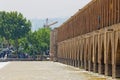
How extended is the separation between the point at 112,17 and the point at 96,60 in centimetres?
968

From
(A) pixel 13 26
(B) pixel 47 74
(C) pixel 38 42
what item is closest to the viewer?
(B) pixel 47 74

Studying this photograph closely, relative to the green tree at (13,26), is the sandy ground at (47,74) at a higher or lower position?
lower

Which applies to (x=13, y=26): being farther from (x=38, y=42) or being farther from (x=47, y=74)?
(x=47, y=74)

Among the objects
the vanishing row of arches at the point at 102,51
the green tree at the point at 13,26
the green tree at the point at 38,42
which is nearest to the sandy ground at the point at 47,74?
the vanishing row of arches at the point at 102,51

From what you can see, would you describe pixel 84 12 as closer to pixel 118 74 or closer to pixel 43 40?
pixel 118 74

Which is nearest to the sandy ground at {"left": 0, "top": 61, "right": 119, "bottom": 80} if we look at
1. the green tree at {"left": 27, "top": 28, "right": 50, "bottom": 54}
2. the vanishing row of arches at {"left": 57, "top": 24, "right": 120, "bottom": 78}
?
the vanishing row of arches at {"left": 57, "top": 24, "right": 120, "bottom": 78}

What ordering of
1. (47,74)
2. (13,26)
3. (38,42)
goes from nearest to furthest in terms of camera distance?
(47,74) < (13,26) < (38,42)

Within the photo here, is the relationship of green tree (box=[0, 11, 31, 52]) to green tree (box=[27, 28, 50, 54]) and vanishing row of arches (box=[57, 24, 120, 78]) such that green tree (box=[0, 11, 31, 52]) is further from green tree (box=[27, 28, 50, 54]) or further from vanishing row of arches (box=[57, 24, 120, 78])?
vanishing row of arches (box=[57, 24, 120, 78])

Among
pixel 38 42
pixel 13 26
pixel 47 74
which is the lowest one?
pixel 47 74

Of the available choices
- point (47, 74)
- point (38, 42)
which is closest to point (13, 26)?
point (38, 42)

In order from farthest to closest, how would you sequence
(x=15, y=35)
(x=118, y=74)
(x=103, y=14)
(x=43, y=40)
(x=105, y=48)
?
(x=43, y=40)
(x=15, y=35)
(x=103, y=14)
(x=105, y=48)
(x=118, y=74)

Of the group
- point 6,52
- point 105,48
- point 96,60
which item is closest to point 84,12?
point 96,60

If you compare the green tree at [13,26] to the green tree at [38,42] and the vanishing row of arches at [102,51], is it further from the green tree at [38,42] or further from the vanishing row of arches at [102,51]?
the vanishing row of arches at [102,51]

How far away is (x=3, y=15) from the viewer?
13075 centimetres
